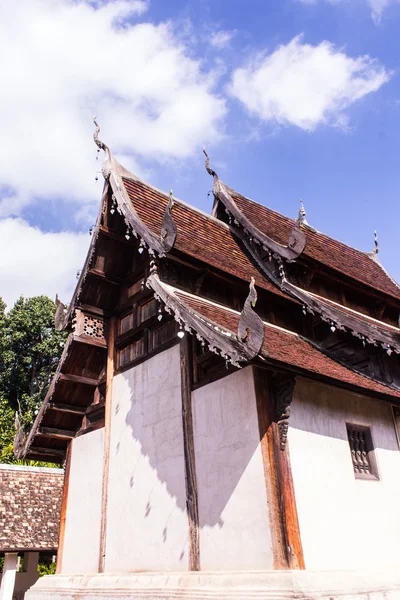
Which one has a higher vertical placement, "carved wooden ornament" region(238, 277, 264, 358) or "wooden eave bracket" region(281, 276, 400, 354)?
"wooden eave bracket" region(281, 276, 400, 354)

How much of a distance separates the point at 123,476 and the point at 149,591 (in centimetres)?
193

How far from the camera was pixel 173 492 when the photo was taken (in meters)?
7.30

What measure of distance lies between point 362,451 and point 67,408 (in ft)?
17.4

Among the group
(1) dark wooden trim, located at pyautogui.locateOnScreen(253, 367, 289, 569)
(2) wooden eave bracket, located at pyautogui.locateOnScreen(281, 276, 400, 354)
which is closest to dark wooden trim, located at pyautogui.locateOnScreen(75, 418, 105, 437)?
(1) dark wooden trim, located at pyautogui.locateOnScreen(253, 367, 289, 569)

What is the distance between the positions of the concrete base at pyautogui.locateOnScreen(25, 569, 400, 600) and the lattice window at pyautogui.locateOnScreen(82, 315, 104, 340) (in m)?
3.96

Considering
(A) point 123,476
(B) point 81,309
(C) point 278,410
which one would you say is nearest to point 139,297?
(B) point 81,309

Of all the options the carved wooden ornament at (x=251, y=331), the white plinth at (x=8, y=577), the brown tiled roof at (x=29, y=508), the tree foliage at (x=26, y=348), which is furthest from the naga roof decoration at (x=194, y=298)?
the tree foliage at (x=26, y=348)

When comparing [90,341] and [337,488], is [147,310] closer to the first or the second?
[90,341]

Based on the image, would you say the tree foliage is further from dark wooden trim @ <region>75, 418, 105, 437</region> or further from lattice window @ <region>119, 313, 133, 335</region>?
lattice window @ <region>119, 313, 133, 335</region>

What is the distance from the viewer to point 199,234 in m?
9.95

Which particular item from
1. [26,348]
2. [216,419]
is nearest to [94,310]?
[216,419]

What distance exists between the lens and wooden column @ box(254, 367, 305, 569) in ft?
19.2

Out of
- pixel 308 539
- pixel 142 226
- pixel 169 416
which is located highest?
pixel 142 226

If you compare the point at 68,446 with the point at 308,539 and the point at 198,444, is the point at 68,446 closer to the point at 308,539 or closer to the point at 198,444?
the point at 198,444
